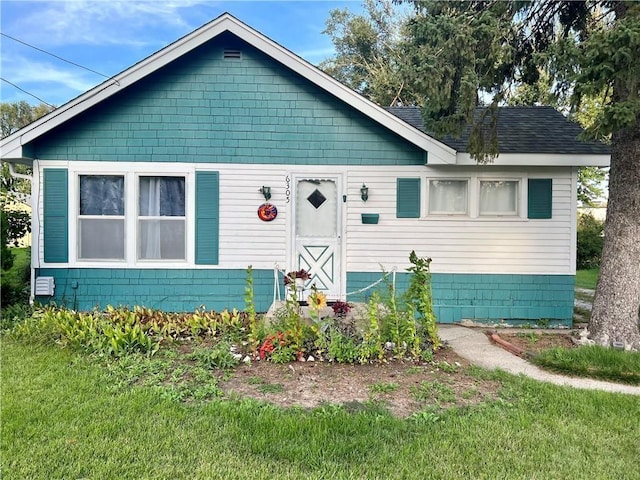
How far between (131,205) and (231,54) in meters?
2.93

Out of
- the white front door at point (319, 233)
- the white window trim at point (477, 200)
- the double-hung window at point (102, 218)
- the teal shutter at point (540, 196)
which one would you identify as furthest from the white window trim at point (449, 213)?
the double-hung window at point (102, 218)

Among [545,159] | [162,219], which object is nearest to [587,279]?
[545,159]

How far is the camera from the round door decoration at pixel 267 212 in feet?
22.9

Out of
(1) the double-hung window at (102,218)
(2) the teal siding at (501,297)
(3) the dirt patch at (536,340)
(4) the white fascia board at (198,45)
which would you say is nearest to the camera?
(3) the dirt patch at (536,340)

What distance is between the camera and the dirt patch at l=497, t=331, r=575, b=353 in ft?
18.4

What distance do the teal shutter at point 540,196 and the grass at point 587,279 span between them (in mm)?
5758

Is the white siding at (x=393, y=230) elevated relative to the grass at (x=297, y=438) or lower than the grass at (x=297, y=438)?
elevated

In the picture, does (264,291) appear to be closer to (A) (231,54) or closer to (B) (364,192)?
(B) (364,192)

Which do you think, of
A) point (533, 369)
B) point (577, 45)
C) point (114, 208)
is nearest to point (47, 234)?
point (114, 208)

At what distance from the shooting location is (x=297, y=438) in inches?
117

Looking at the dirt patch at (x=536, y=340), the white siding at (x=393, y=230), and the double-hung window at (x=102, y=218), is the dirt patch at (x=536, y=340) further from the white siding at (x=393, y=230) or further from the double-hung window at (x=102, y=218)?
the double-hung window at (x=102, y=218)

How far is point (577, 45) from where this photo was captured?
4.62 m

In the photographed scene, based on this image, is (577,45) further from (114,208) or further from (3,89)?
(3,89)

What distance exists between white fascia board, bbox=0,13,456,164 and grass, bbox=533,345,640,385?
3.11m
